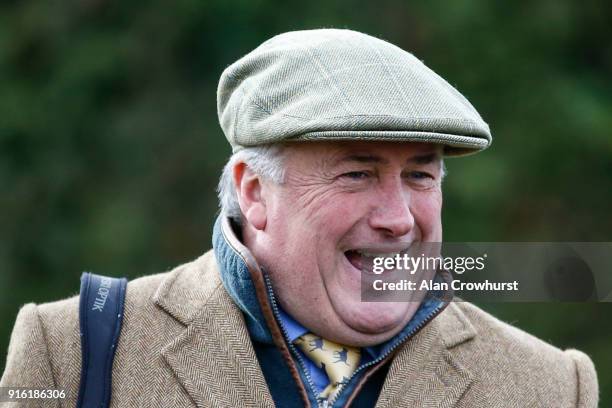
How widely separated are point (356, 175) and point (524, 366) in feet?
2.50

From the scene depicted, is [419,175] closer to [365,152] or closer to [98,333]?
[365,152]

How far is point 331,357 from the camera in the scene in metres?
3.17

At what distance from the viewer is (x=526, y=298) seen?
137 inches

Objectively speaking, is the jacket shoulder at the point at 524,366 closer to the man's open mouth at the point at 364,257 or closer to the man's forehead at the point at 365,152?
the man's open mouth at the point at 364,257

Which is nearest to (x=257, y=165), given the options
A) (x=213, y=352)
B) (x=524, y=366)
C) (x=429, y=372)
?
(x=213, y=352)

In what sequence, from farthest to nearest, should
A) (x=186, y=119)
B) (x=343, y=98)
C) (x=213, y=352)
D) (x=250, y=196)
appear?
(x=186, y=119), (x=250, y=196), (x=213, y=352), (x=343, y=98)

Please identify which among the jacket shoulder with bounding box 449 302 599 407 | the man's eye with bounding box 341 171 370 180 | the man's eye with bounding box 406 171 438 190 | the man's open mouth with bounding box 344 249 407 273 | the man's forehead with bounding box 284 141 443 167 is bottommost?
the jacket shoulder with bounding box 449 302 599 407

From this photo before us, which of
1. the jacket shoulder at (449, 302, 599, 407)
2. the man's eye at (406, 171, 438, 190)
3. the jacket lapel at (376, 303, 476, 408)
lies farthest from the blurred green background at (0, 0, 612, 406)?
the man's eye at (406, 171, 438, 190)

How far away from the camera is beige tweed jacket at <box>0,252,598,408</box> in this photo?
3055 mm

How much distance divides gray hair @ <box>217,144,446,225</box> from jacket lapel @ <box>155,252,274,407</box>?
8.4 inches

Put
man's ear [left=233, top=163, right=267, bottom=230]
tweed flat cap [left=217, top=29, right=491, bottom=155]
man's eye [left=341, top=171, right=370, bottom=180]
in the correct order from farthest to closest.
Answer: man's ear [left=233, top=163, right=267, bottom=230], man's eye [left=341, top=171, right=370, bottom=180], tweed flat cap [left=217, top=29, right=491, bottom=155]

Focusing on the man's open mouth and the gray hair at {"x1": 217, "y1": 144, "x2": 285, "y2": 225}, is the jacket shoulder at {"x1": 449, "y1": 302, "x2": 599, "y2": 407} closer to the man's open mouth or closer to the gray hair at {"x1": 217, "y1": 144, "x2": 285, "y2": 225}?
the man's open mouth

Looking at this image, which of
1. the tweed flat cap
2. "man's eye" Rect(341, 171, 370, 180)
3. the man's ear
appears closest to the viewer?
the tweed flat cap

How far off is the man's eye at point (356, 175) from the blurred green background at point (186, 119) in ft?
17.4
